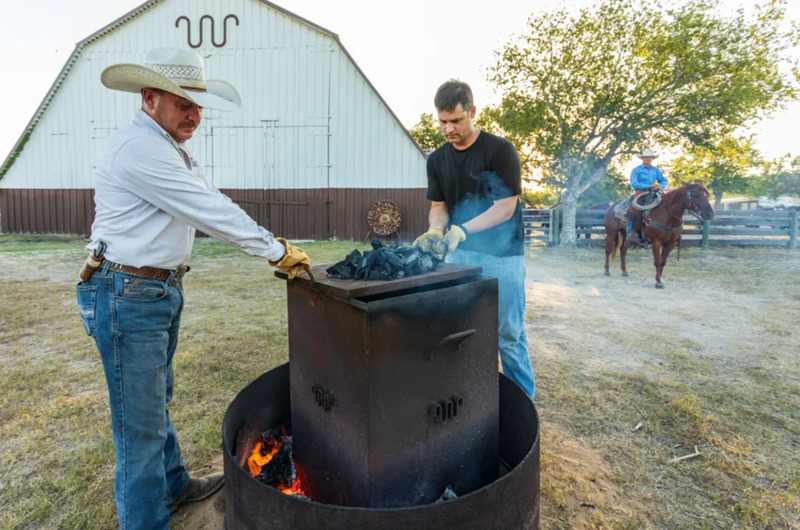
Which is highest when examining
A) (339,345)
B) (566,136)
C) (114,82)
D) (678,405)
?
(566,136)

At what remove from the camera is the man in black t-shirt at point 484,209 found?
2822mm

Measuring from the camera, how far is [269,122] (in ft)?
52.4

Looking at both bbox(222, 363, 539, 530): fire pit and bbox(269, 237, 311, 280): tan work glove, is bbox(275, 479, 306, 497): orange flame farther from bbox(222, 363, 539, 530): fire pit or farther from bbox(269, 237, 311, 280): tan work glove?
bbox(269, 237, 311, 280): tan work glove

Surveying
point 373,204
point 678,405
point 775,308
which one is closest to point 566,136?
point 373,204

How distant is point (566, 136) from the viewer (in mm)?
15500

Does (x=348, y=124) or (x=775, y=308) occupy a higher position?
(x=348, y=124)

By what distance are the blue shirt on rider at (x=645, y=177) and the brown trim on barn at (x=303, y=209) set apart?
732 centimetres

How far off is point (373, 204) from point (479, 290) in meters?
14.3

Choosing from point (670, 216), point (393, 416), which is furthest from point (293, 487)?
point (670, 216)

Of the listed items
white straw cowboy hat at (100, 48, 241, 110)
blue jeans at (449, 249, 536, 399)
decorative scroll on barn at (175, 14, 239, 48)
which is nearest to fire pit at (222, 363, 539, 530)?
blue jeans at (449, 249, 536, 399)

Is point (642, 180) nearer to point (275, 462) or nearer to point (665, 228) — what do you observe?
point (665, 228)

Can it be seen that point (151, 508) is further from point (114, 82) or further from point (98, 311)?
point (114, 82)

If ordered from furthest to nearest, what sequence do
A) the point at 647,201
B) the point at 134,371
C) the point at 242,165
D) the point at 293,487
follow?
the point at 242,165
the point at 647,201
the point at 293,487
the point at 134,371

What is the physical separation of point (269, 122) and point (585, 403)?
50.0 feet
